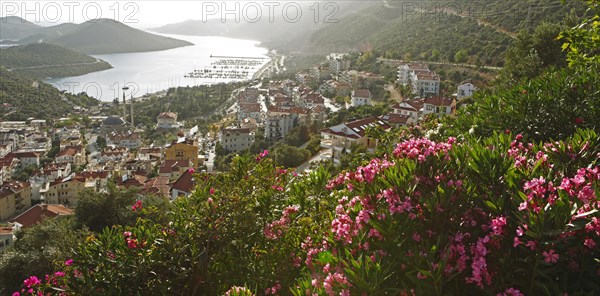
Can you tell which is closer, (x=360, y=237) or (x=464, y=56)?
(x=360, y=237)

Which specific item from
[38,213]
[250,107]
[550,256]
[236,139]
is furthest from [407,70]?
[550,256]

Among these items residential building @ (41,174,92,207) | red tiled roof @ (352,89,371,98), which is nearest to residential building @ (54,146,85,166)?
residential building @ (41,174,92,207)

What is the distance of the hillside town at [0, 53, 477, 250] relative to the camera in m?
16.7

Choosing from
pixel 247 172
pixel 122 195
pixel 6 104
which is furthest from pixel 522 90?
pixel 6 104

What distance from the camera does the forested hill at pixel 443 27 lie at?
81.5ft

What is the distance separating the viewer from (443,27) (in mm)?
33094

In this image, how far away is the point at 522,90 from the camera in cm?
395

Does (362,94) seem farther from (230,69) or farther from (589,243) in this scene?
(230,69)

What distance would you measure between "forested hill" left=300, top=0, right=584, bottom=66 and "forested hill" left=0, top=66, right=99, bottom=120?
28336 mm

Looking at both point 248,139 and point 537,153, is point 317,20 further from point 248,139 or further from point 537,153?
point 537,153

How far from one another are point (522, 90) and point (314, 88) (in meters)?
35.2

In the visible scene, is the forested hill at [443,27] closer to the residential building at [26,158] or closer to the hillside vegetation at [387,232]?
the hillside vegetation at [387,232]

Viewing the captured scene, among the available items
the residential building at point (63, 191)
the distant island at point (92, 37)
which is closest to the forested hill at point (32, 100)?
the residential building at point (63, 191)

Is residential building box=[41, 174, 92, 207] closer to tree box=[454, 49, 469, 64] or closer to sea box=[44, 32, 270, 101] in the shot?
tree box=[454, 49, 469, 64]
